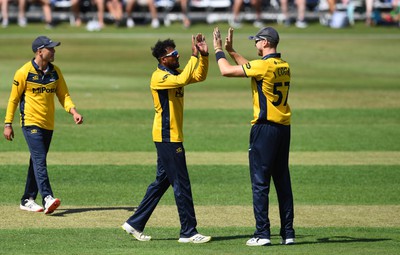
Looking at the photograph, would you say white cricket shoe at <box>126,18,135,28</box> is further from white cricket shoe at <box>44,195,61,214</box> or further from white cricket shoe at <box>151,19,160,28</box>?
white cricket shoe at <box>44,195,61,214</box>

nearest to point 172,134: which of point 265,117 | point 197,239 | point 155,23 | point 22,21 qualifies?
point 265,117

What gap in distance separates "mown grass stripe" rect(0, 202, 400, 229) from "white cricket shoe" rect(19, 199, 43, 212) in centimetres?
10

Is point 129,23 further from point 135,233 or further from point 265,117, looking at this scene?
point 265,117

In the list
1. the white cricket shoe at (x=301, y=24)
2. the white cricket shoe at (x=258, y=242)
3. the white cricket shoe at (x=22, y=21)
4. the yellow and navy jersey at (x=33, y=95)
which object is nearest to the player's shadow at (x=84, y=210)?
the yellow and navy jersey at (x=33, y=95)

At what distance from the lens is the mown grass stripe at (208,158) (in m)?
17.7

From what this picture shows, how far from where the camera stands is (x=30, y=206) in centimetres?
1378

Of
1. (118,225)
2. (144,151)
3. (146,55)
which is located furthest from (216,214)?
(146,55)

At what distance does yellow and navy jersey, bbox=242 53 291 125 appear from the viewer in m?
11.3

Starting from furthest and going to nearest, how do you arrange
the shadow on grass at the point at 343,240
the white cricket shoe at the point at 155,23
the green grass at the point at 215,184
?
the white cricket shoe at the point at 155,23
the green grass at the point at 215,184
the shadow on grass at the point at 343,240

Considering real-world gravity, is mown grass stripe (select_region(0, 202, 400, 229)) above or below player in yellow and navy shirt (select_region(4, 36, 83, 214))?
below

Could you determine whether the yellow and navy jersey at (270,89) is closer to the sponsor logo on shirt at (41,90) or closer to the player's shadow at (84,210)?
the player's shadow at (84,210)

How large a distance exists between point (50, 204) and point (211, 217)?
210 centimetres

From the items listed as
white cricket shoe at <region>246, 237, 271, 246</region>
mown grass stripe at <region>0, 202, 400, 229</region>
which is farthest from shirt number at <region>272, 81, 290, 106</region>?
mown grass stripe at <region>0, 202, 400, 229</region>

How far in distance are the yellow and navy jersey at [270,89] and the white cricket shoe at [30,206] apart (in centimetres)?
378
